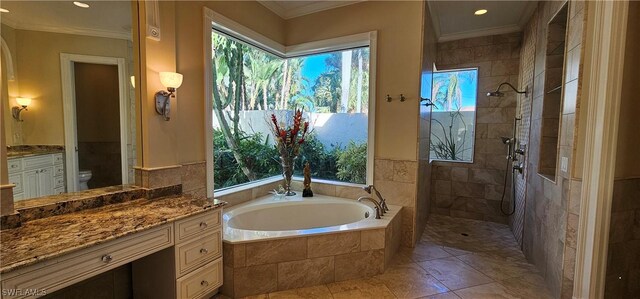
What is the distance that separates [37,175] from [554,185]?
11.8ft

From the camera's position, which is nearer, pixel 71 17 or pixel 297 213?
pixel 71 17

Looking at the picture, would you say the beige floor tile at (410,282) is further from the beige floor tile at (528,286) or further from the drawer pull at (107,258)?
the drawer pull at (107,258)

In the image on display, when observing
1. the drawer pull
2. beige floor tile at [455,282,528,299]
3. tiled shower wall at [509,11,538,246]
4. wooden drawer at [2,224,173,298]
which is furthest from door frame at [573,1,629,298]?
the drawer pull

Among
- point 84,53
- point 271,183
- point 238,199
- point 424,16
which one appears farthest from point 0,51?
point 424,16

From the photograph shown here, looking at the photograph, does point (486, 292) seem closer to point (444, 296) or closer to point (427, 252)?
point (444, 296)

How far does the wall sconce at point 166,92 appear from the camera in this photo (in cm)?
198

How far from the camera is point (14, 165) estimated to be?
58.3 inches

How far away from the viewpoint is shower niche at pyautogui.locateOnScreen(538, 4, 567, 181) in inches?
93.2

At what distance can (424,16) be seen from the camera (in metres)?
2.70

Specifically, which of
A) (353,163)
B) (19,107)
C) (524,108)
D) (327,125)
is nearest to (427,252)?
(353,163)

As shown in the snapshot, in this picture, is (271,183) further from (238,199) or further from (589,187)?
(589,187)

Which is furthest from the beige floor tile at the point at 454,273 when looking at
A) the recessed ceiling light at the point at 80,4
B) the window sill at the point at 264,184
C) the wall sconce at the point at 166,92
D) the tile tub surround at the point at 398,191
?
the recessed ceiling light at the point at 80,4

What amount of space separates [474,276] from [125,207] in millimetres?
2811

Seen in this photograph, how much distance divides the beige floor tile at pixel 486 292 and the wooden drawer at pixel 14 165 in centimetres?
301
